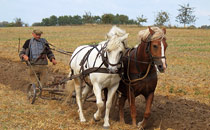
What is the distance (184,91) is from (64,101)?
13.1 feet

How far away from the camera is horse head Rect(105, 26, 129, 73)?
17.9 ft

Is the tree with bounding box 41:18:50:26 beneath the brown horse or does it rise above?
above

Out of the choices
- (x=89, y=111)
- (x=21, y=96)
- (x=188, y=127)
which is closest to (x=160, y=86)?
(x=89, y=111)

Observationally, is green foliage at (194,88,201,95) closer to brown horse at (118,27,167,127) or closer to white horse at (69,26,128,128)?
brown horse at (118,27,167,127)

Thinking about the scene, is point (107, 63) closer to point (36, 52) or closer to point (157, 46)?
point (157, 46)

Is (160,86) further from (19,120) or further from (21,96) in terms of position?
(19,120)

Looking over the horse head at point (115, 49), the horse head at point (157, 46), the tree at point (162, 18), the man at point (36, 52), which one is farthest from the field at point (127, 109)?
the tree at point (162, 18)

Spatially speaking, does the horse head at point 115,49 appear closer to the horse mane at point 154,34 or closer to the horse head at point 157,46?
the horse mane at point 154,34

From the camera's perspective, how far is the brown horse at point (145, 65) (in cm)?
532

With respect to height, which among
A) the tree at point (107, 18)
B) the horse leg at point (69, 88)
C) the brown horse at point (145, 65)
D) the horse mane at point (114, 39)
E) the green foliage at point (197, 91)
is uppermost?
the tree at point (107, 18)

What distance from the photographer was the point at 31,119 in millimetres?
6391

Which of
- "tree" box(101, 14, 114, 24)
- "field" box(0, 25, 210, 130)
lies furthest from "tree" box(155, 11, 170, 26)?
"field" box(0, 25, 210, 130)

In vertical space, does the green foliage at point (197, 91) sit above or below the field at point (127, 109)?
above

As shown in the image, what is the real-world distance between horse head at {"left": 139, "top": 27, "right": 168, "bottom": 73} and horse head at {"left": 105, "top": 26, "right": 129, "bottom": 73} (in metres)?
0.47
